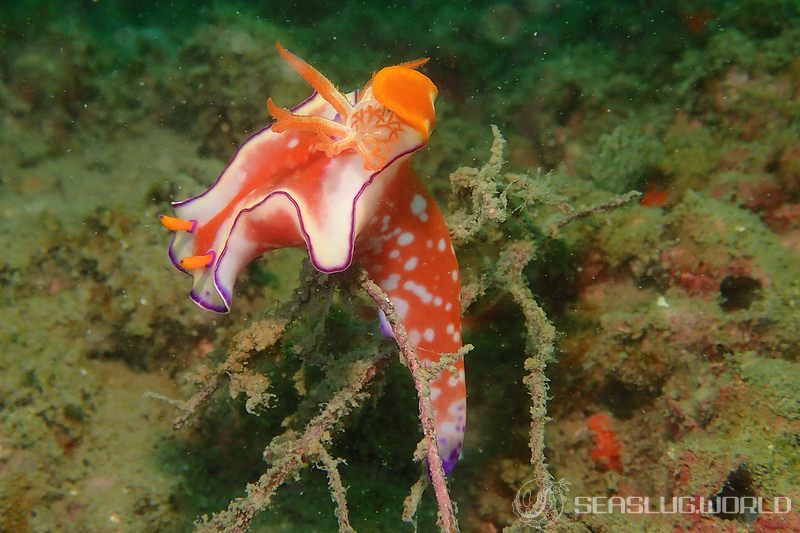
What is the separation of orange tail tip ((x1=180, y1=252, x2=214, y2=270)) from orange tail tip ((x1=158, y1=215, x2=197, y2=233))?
0.21 meters

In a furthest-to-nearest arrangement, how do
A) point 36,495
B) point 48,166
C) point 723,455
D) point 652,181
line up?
point 48,166
point 652,181
point 36,495
point 723,455

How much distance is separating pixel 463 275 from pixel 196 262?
1.87 m

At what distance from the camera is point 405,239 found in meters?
2.70

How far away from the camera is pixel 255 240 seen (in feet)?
8.23

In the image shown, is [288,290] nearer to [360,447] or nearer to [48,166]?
[360,447]

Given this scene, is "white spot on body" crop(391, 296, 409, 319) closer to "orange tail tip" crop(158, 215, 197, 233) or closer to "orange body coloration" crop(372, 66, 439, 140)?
"orange body coloration" crop(372, 66, 439, 140)

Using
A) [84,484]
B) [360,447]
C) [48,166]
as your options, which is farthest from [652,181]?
[48,166]

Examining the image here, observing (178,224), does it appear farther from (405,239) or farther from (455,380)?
(455,380)

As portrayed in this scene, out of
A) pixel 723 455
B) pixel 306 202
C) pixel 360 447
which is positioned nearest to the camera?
pixel 306 202

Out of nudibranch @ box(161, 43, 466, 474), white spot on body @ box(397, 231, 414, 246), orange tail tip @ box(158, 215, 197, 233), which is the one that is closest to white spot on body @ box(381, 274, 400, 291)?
nudibranch @ box(161, 43, 466, 474)

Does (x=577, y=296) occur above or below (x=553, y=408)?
above

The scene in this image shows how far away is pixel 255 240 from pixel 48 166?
13.1ft

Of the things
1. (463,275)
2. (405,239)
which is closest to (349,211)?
(405,239)

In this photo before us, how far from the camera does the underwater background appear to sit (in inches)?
120
